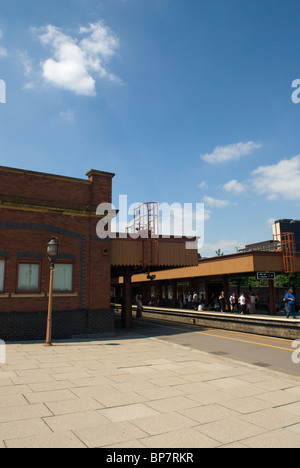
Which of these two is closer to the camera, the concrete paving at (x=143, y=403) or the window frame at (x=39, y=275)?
the concrete paving at (x=143, y=403)

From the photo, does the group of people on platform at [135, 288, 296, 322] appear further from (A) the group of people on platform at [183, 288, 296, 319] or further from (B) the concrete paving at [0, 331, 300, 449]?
(B) the concrete paving at [0, 331, 300, 449]

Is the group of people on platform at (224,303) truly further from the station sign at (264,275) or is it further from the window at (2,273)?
the window at (2,273)

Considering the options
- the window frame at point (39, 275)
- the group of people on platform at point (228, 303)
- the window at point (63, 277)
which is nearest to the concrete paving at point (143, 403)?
the window frame at point (39, 275)

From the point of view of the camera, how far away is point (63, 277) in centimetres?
1447

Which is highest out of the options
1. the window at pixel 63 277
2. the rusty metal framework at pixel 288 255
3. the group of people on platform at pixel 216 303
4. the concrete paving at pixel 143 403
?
the rusty metal framework at pixel 288 255

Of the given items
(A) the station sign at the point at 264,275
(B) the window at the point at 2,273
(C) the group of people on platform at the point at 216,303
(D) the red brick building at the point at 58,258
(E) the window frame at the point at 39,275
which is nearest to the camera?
(B) the window at the point at 2,273

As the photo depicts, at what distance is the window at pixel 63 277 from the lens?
14.3 metres

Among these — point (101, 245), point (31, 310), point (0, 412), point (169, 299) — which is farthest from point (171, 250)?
point (169, 299)

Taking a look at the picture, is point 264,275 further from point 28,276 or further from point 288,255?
point 28,276

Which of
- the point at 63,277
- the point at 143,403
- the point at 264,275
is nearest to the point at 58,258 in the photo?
the point at 63,277

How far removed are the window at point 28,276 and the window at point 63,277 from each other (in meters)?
0.75

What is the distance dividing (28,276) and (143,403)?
9.24 meters

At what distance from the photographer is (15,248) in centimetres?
1353
